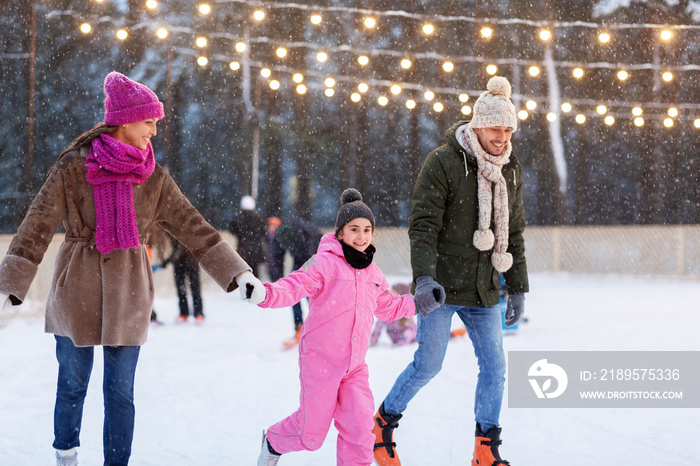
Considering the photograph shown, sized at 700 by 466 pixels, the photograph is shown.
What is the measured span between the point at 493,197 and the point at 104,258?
61.6 inches

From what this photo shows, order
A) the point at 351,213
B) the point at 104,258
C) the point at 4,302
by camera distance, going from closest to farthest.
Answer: the point at 4,302 → the point at 104,258 → the point at 351,213

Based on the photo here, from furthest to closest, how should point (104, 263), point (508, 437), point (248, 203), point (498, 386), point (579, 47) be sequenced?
point (579, 47) < point (248, 203) < point (508, 437) < point (498, 386) < point (104, 263)

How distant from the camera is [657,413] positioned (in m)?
4.05

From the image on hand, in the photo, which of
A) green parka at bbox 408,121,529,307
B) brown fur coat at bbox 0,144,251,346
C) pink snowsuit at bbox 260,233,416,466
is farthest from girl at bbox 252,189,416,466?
brown fur coat at bbox 0,144,251,346

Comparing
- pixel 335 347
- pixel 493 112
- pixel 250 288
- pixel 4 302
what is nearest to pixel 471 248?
pixel 493 112

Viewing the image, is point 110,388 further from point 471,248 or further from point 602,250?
point 602,250

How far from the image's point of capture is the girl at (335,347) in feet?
8.57

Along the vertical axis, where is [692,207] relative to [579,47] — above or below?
below

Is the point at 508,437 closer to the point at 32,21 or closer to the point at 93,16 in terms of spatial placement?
the point at 32,21

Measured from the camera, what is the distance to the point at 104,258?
2570 millimetres

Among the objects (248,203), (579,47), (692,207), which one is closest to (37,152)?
(248,203)

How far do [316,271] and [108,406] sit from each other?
874mm

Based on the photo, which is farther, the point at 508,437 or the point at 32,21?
the point at 32,21

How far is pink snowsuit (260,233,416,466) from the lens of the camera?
2613 millimetres
